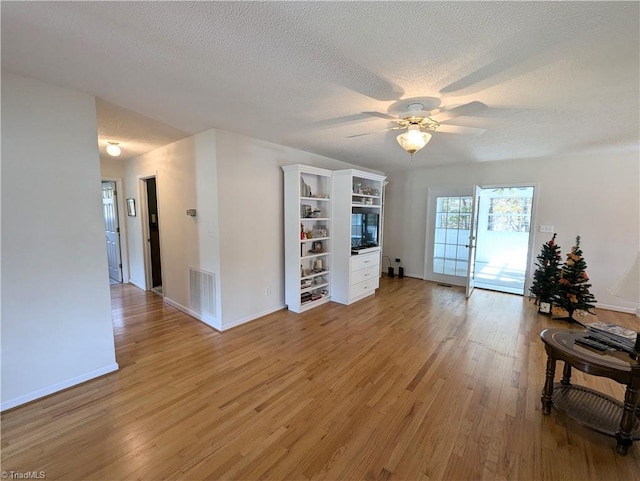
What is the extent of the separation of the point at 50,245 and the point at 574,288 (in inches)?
232

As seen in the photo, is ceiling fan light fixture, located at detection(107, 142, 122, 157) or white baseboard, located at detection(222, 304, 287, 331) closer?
white baseboard, located at detection(222, 304, 287, 331)

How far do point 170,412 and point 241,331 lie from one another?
1346 millimetres

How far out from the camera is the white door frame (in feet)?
16.7

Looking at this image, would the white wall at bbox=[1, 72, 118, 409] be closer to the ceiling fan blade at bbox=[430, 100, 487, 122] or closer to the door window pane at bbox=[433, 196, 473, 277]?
the ceiling fan blade at bbox=[430, 100, 487, 122]

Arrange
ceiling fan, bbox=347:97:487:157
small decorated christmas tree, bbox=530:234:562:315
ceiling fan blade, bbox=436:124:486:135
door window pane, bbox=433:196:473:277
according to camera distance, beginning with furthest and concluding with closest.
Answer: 1. door window pane, bbox=433:196:473:277
2. small decorated christmas tree, bbox=530:234:562:315
3. ceiling fan blade, bbox=436:124:486:135
4. ceiling fan, bbox=347:97:487:157

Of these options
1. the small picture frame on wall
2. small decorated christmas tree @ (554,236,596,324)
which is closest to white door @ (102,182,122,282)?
the small picture frame on wall

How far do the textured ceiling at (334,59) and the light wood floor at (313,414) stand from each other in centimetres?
241

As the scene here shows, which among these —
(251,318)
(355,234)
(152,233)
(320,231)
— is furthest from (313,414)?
(152,233)

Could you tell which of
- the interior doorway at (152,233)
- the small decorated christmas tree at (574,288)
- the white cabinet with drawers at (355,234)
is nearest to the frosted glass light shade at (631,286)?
the small decorated christmas tree at (574,288)

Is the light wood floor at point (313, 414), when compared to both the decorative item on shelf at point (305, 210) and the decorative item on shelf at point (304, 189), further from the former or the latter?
the decorative item on shelf at point (304, 189)

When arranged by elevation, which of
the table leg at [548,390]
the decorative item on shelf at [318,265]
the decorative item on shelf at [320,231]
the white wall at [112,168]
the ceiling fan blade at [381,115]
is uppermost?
the ceiling fan blade at [381,115]

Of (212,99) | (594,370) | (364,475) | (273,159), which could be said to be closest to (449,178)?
(273,159)

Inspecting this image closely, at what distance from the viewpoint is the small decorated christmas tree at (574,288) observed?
3.68 m

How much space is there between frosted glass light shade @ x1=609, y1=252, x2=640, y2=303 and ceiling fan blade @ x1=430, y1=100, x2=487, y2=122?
60.7 inches
